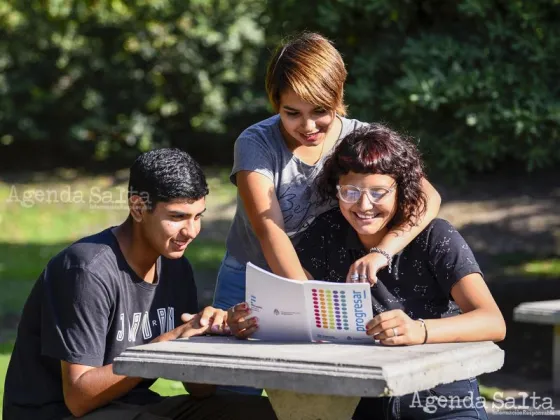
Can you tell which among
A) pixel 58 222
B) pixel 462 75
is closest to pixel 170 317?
pixel 462 75

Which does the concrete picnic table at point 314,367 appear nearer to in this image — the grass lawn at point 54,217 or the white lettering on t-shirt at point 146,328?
the white lettering on t-shirt at point 146,328

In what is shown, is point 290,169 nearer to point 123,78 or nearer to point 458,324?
point 458,324

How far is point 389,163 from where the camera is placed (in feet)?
11.8

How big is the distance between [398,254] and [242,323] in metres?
0.61

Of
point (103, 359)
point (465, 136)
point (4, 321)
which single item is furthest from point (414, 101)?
point (103, 359)

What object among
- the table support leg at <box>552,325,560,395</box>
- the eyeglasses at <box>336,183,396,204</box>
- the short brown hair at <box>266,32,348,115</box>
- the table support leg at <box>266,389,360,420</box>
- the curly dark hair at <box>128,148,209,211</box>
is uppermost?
the short brown hair at <box>266,32,348,115</box>

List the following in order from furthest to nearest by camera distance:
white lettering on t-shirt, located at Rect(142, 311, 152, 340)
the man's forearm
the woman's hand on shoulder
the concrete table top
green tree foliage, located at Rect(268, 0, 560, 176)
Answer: green tree foliage, located at Rect(268, 0, 560, 176), white lettering on t-shirt, located at Rect(142, 311, 152, 340), the man's forearm, the woman's hand on shoulder, the concrete table top

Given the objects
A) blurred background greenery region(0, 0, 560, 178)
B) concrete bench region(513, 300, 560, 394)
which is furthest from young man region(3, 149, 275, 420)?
blurred background greenery region(0, 0, 560, 178)

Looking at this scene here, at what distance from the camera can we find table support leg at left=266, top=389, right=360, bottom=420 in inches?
120

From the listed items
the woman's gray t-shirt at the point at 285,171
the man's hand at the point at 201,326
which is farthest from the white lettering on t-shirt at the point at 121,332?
the woman's gray t-shirt at the point at 285,171

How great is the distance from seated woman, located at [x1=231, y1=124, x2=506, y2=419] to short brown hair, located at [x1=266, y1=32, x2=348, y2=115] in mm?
174

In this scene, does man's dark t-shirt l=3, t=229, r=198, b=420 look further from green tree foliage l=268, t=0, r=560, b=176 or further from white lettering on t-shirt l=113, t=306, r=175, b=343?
Answer: green tree foliage l=268, t=0, r=560, b=176

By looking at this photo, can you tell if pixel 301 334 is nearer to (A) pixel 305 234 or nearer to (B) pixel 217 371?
(B) pixel 217 371

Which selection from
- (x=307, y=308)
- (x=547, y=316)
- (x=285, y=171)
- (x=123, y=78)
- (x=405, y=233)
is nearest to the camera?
(x=307, y=308)
